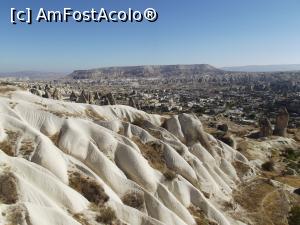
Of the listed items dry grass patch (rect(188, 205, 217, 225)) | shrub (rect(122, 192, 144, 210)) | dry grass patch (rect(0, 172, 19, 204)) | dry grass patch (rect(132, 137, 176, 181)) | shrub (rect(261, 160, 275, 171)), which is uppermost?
dry grass patch (rect(0, 172, 19, 204))

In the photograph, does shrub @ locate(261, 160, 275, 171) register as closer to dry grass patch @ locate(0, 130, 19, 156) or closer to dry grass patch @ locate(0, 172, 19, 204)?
dry grass patch @ locate(0, 130, 19, 156)

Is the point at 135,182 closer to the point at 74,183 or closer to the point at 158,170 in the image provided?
the point at 158,170

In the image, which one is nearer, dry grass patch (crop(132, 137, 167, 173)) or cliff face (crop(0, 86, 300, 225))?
cliff face (crop(0, 86, 300, 225))

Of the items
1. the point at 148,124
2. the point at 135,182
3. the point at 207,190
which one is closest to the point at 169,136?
the point at 148,124

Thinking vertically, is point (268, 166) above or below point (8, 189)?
below

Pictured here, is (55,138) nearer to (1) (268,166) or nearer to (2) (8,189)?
(2) (8,189)

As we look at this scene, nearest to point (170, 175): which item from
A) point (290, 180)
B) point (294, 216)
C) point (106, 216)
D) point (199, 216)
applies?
point (199, 216)

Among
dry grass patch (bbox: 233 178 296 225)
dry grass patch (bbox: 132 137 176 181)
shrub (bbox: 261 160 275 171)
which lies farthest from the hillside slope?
shrub (bbox: 261 160 275 171)

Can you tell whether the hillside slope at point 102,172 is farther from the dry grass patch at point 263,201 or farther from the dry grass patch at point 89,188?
the dry grass patch at point 263,201
